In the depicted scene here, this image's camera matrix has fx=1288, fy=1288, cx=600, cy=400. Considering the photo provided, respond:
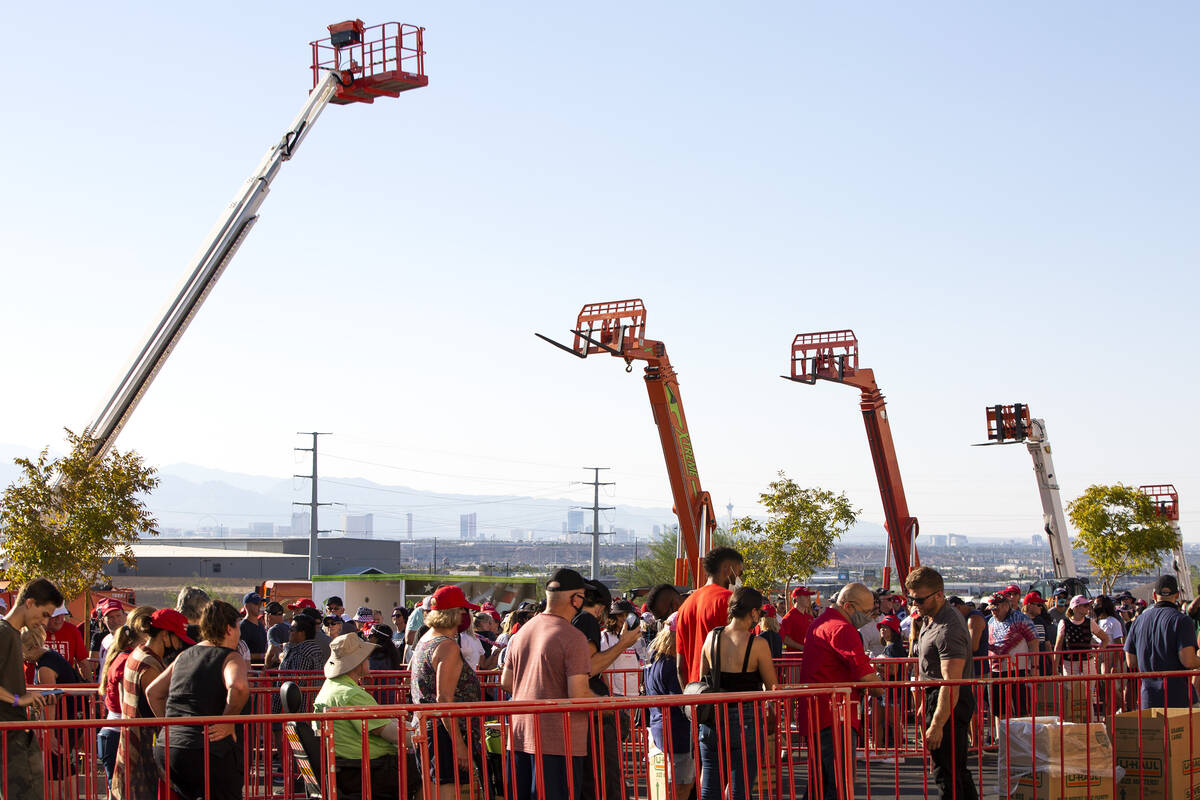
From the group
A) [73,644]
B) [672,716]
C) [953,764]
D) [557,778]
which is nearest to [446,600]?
[557,778]

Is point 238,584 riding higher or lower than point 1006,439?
lower

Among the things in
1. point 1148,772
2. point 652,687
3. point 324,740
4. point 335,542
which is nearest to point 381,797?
point 324,740

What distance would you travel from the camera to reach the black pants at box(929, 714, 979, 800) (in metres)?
8.59

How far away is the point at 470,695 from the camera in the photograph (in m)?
7.91

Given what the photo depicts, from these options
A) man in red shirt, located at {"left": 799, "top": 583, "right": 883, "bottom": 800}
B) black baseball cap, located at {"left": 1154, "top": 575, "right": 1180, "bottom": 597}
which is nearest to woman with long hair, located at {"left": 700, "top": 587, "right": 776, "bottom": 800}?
man in red shirt, located at {"left": 799, "top": 583, "right": 883, "bottom": 800}

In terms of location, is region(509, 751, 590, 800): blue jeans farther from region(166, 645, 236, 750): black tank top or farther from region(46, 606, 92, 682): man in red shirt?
region(46, 606, 92, 682): man in red shirt

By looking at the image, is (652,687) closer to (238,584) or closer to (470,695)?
(470,695)

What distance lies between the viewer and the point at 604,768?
731 cm

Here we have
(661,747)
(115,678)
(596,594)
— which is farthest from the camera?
(596,594)

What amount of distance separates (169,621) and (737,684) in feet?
11.4

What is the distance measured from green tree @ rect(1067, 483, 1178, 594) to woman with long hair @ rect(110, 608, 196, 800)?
4291 cm

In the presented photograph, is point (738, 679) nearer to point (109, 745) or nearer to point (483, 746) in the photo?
point (483, 746)

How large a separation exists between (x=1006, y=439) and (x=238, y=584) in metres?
74.3

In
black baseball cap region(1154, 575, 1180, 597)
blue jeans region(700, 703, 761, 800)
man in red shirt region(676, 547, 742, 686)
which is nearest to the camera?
blue jeans region(700, 703, 761, 800)
